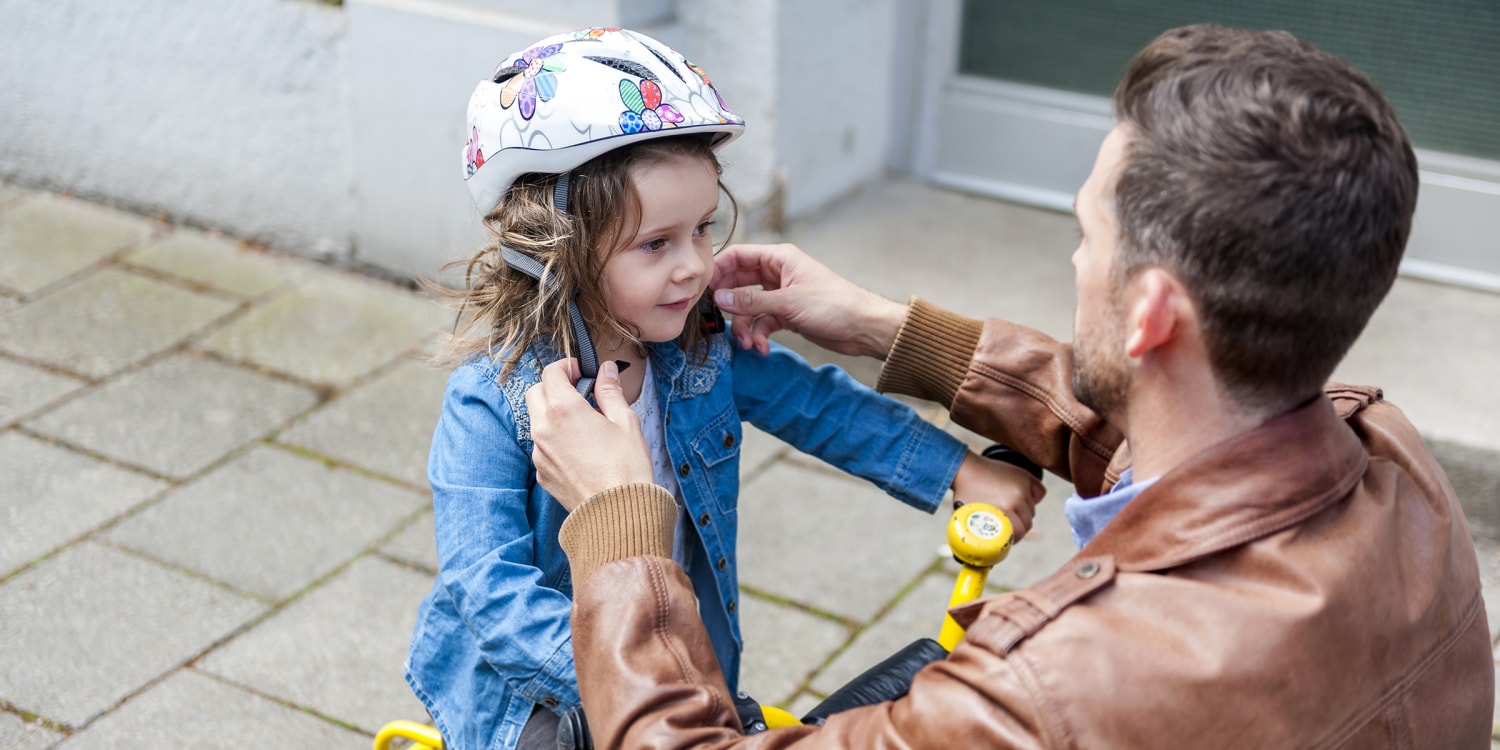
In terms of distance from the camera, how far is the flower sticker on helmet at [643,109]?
1.87 metres

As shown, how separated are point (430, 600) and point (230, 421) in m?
1.96

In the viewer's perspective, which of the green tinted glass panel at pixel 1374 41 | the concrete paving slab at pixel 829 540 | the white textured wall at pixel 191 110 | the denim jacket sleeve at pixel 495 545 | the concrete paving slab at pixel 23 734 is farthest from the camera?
the white textured wall at pixel 191 110

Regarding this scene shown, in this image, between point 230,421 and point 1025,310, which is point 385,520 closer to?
point 230,421

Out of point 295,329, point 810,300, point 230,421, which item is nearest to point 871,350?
point 810,300

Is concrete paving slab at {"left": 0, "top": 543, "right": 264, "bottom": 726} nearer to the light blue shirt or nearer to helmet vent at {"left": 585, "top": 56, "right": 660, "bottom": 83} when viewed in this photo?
helmet vent at {"left": 585, "top": 56, "right": 660, "bottom": 83}

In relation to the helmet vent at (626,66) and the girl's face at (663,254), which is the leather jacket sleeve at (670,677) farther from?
the helmet vent at (626,66)

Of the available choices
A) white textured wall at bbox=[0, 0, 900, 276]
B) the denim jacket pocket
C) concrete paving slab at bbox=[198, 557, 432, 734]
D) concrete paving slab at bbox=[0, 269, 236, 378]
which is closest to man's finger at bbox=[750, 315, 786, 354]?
the denim jacket pocket

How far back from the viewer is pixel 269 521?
342cm

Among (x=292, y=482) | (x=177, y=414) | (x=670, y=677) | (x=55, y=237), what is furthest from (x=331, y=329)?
(x=670, y=677)

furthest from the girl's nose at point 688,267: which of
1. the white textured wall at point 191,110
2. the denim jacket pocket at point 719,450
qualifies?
the white textured wall at point 191,110

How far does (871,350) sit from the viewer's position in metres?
2.25

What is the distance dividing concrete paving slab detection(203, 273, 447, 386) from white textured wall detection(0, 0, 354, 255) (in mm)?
249

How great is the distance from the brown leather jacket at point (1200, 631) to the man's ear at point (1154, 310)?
0.44 ft

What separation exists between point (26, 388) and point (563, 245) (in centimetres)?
260
